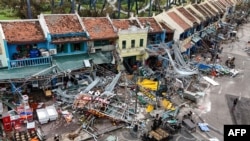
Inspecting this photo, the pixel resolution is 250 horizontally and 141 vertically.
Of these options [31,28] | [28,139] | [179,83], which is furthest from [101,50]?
[28,139]

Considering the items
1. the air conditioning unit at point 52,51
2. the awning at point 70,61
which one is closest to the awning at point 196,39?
the awning at point 70,61

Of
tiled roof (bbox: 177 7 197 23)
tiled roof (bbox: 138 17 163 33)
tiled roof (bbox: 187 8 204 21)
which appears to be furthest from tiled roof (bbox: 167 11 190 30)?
tiled roof (bbox: 187 8 204 21)

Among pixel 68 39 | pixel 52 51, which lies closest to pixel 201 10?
pixel 68 39

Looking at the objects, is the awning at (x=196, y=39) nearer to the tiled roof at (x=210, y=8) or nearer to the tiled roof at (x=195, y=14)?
the tiled roof at (x=195, y=14)

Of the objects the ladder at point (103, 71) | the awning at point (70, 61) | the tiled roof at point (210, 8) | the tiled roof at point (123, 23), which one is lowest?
the ladder at point (103, 71)

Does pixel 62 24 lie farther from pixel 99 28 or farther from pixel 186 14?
pixel 186 14
